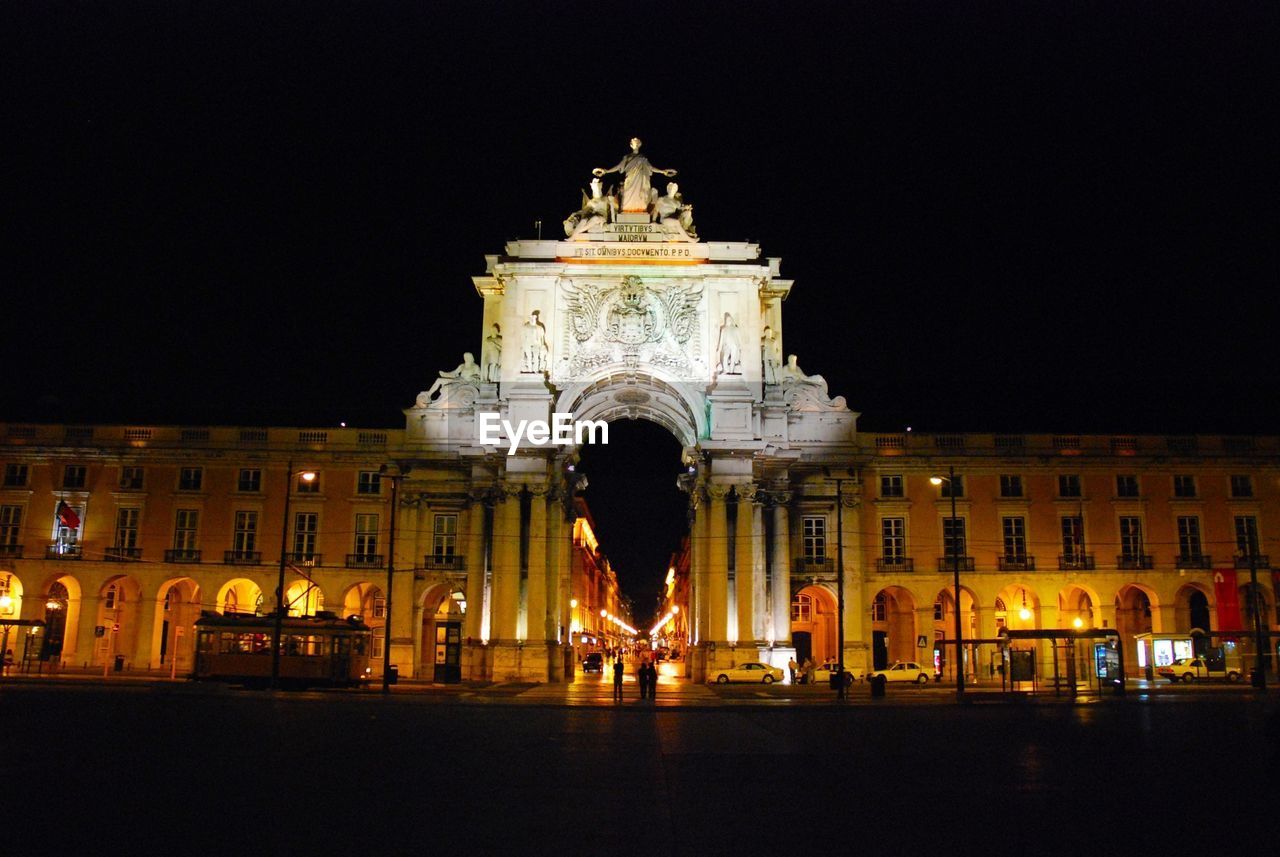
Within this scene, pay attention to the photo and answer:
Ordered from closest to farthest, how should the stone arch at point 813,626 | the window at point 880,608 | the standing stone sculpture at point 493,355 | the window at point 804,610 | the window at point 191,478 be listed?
the standing stone sculpture at point 493,355 < the window at point 191,478 < the window at point 880,608 < the stone arch at point 813,626 < the window at point 804,610

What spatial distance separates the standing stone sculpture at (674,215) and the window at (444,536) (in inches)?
802

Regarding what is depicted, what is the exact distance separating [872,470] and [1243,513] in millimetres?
21072

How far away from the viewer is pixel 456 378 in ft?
210

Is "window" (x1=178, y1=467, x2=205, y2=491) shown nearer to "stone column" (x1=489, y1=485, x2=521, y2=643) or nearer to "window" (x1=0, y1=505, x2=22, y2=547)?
"window" (x1=0, y1=505, x2=22, y2=547)

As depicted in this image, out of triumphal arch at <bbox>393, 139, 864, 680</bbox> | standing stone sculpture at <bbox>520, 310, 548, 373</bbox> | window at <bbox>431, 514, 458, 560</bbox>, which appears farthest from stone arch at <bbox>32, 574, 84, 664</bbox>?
standing stone sculpture at <bbox>520, 310, 548, 373</bbox>

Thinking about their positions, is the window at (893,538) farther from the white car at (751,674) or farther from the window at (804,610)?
the white car at (751,674)

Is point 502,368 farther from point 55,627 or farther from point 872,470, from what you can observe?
point 55,627

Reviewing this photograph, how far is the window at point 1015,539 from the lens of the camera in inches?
2481

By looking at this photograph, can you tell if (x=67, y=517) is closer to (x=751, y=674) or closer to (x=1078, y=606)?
(x=751, y=674)

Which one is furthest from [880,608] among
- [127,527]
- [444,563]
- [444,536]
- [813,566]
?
[127,527]

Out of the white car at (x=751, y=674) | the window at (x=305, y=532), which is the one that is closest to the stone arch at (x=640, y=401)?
the white car at (x=751, y=674)

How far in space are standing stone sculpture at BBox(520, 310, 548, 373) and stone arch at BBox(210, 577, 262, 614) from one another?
19945 millimetres

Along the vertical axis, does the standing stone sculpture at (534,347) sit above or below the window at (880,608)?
above

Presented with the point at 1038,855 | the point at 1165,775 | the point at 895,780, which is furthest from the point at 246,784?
the point at 1165,775
